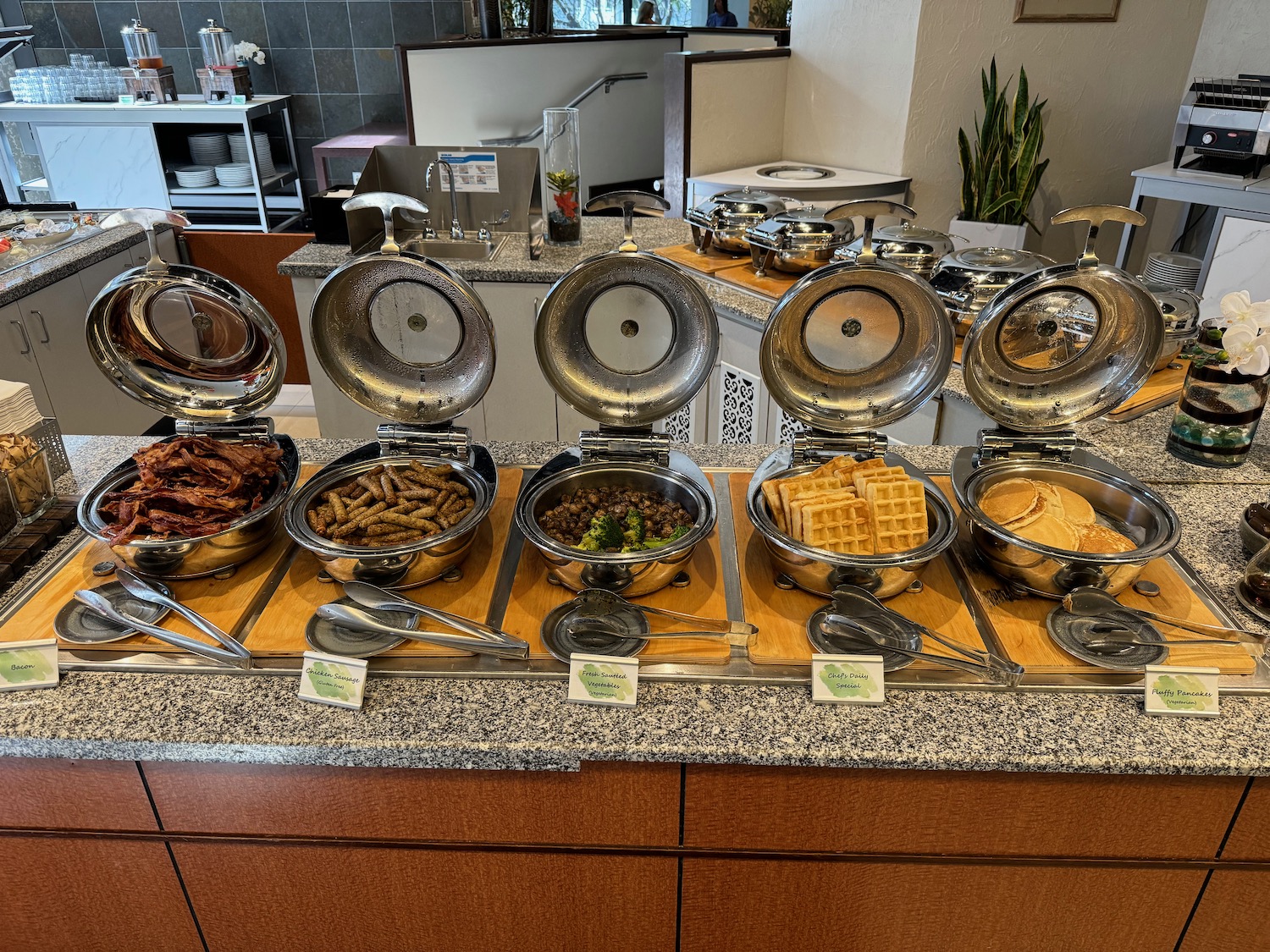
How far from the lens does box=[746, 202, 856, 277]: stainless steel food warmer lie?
2365mm

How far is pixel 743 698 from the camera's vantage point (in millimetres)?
1034

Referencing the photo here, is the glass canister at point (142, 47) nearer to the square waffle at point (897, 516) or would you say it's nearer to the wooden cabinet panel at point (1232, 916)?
the square waffle at point (897, 516)

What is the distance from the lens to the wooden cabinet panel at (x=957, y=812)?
1.01 meters

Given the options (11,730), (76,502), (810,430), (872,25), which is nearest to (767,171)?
(872,25)

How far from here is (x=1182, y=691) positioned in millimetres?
1021

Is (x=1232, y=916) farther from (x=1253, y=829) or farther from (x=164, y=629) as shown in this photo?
(x=164, y=629)

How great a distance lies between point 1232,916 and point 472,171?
295 cm

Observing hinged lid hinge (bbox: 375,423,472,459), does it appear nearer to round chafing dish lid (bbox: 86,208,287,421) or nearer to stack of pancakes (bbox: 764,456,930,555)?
round chafing dish lid (bbox: 86,208,287,421)

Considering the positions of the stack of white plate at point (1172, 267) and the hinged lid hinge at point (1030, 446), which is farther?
the stack of white plate at point (1172, 267)

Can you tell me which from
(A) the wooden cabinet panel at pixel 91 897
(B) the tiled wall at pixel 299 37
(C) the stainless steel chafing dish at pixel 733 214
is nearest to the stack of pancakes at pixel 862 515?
(A) the wooden cabinet panel at pixel 91 897

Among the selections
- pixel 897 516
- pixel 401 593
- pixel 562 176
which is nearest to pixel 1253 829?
pixel 897 516

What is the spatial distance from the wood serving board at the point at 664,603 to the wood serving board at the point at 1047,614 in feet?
1.18

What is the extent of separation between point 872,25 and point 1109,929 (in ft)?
11.6

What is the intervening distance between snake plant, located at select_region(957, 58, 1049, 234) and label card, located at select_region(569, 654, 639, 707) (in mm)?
3170
